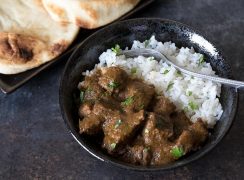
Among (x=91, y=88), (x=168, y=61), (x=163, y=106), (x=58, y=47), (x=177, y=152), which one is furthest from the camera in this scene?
(x=58, y=47)

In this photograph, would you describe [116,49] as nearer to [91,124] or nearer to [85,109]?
[85,109]

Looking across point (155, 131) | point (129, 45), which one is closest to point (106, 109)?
point (155, 131)

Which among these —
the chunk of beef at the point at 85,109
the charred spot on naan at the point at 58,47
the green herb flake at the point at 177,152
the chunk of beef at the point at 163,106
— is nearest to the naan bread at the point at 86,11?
the charred spot on naan at the point at 58,47

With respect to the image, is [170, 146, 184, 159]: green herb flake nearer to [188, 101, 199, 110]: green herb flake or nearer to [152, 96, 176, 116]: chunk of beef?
→ [152, 96, 176, 116]: chunk of beef

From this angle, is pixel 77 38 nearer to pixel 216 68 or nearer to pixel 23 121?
pixel 23 121

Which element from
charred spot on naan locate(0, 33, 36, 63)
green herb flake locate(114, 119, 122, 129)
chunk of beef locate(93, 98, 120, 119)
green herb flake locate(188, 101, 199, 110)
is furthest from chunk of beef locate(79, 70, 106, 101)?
green herb flake locate(188, 101, 199, 110)

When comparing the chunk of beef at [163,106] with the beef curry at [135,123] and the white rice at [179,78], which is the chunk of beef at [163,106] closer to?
the beef curry at [135,123]

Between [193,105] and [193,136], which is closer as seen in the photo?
[193,136]
